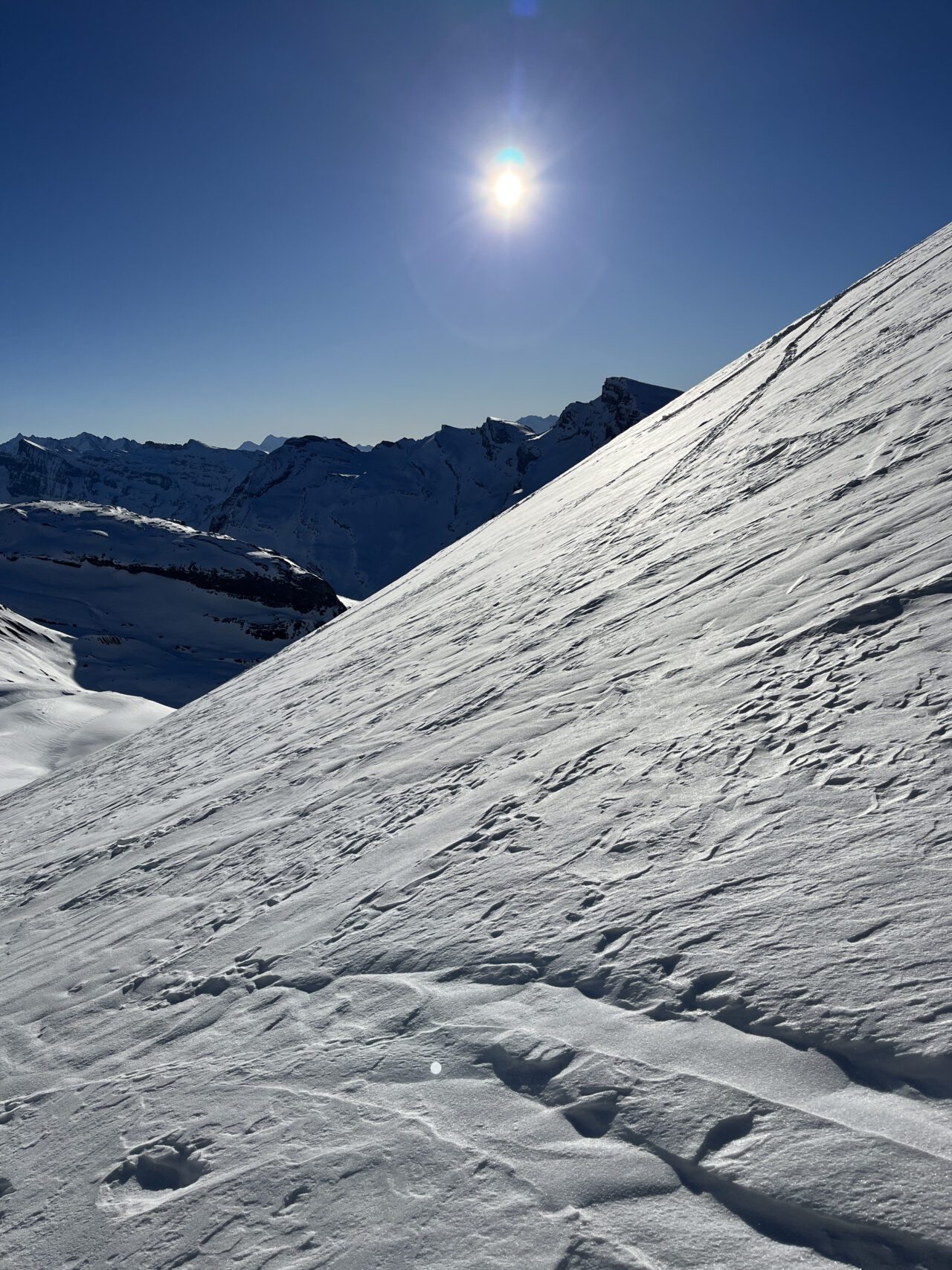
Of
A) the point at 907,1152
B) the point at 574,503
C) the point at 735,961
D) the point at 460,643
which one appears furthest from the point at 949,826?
the point at 574,503

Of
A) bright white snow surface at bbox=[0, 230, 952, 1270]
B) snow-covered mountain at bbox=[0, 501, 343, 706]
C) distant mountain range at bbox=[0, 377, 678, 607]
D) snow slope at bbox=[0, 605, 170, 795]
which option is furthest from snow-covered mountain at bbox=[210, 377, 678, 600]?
bright white snow surface at bbox=[0, 230, 952, 1270]

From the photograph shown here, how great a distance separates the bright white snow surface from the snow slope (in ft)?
39.5

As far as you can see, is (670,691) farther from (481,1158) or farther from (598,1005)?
(481,1158)

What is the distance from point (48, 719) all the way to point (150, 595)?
104 ft

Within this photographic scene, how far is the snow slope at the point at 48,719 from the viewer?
A: 1727 centimetres

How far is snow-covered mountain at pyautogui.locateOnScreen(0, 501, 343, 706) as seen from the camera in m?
41.0

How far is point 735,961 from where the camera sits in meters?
2.14

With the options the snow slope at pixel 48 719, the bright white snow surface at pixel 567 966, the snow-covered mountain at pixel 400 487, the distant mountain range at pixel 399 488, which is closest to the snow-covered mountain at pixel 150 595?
the snow slope at pixel 48 719

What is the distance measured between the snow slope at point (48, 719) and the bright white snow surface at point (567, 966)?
39.5ft

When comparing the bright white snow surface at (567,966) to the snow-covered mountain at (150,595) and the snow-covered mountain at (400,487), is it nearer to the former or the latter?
the snow-covered mountain at (150,595)

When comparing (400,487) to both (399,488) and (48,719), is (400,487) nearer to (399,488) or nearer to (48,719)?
(399,488)

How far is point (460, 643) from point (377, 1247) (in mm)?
6390

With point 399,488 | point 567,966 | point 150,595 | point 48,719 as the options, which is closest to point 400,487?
point 399,488

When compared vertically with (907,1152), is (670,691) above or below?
above
